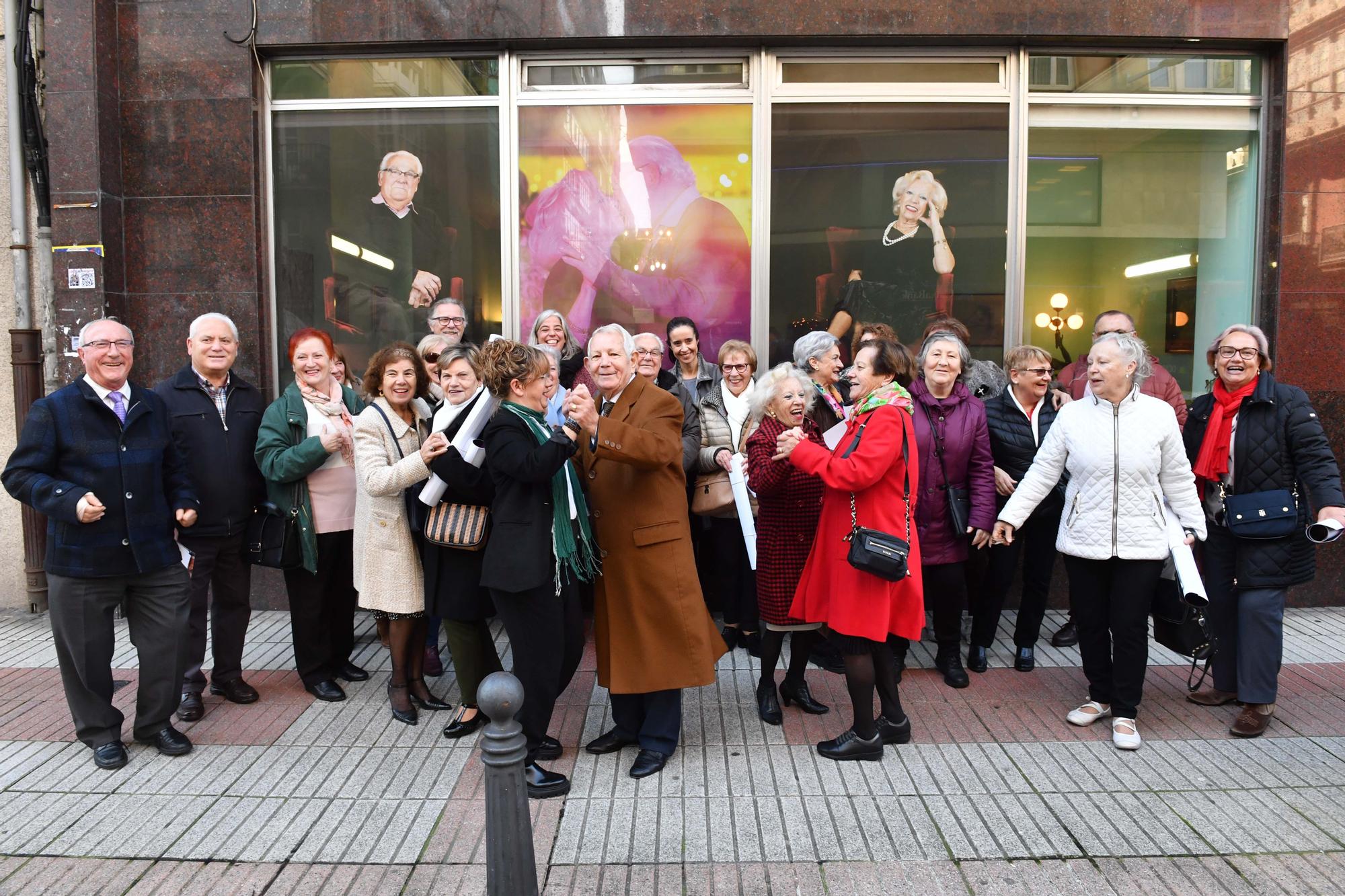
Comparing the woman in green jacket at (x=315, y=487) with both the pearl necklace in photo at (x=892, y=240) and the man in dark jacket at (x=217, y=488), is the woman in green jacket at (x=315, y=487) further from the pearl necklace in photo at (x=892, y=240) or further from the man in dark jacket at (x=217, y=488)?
the pearl necklace in photo at (x=892, y=240)

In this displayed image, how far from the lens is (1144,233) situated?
7641 mm

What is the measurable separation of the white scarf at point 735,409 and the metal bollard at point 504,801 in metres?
2.93

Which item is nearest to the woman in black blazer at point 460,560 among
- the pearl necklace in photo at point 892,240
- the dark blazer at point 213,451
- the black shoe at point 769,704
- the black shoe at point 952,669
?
the dark blazer at point 213,451

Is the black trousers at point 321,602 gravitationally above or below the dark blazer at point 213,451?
below

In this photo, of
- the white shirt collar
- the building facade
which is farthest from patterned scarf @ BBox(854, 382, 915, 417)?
the white shirt collar

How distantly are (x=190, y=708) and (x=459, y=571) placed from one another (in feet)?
6.08

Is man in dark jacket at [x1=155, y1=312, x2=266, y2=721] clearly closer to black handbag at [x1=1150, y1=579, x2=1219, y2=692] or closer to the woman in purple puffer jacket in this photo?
the woman in purple puffer jacket

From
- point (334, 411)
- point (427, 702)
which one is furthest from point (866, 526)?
point (334, 411)

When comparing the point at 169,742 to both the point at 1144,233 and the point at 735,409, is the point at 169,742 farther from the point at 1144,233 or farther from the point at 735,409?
the point at 1144,233

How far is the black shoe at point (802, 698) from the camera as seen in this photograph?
197 inches

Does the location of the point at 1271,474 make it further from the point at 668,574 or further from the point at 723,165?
the point at 723,165

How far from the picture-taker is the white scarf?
18.5ft

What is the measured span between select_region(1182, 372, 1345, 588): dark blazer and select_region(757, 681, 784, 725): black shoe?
95.7 inches

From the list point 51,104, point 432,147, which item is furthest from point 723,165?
point 51,104
